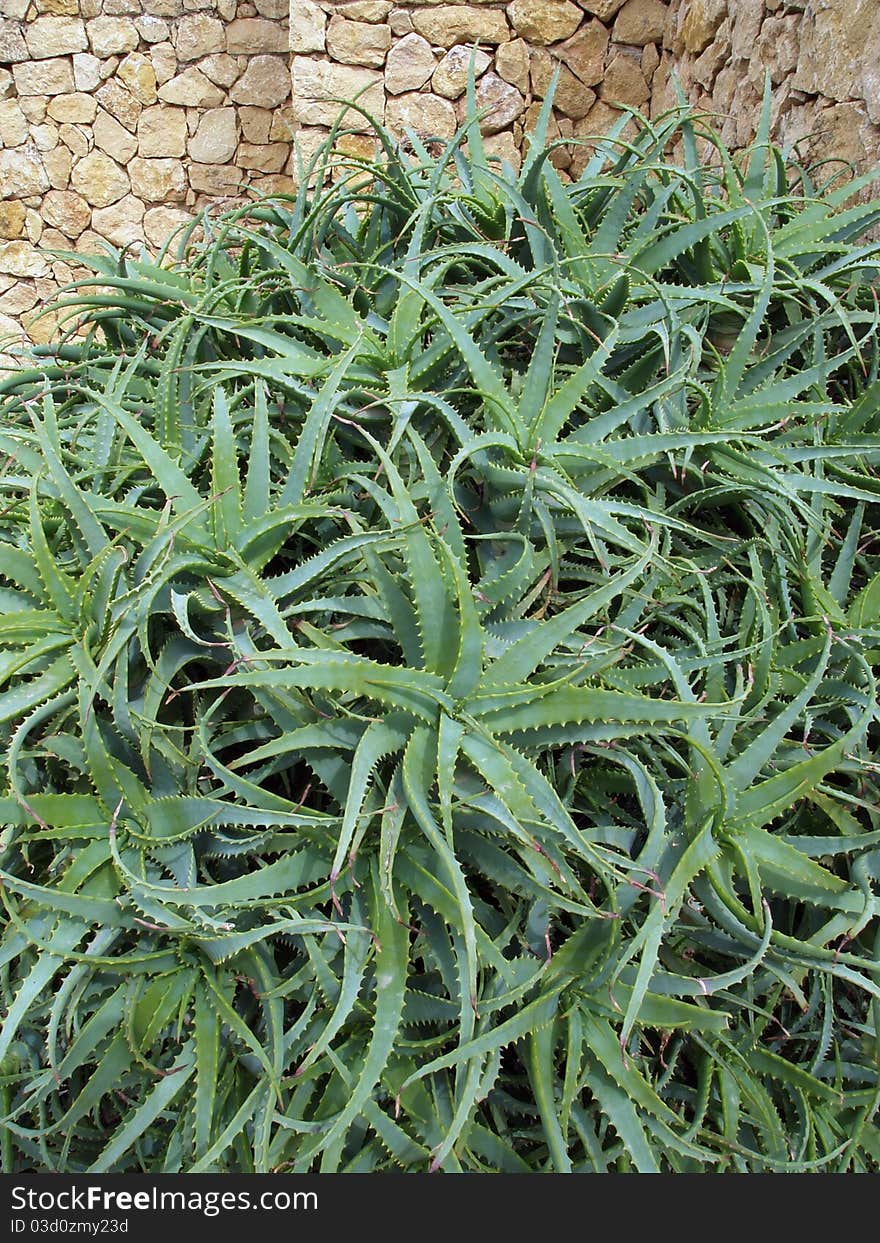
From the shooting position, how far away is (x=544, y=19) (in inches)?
129

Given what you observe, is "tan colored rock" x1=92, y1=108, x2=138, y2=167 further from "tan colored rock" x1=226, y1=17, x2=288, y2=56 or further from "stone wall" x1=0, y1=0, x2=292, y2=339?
"tan colored rock" x1=226, y1=17, x2=288, y2=56

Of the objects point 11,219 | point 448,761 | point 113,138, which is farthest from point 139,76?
point 448,761

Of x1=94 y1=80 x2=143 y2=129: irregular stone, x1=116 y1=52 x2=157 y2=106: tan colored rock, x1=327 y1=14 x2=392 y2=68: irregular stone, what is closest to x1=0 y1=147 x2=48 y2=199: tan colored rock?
x1=94 y1=80 x2=143 y2=129: irregular stone

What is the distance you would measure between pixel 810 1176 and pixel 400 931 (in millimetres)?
360

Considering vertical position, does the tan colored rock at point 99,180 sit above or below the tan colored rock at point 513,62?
below

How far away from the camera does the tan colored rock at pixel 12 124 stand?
158 inches

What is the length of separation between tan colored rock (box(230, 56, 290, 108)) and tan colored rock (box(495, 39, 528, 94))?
1.11m

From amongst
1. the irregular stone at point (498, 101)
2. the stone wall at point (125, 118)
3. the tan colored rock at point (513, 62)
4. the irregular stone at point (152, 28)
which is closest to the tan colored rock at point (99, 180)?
the stone wall at point (125, 118)

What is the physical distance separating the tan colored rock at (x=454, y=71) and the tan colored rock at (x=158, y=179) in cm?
131

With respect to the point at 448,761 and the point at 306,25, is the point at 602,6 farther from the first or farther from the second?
the point at 448,761

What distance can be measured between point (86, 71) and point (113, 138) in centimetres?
26

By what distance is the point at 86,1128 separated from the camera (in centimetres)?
68

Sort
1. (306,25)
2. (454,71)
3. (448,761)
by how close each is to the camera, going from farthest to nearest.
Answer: (454,71) → (306,25) → (448,761)

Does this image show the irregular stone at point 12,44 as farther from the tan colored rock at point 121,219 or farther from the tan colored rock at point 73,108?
the tan colored rock at point 121,219
